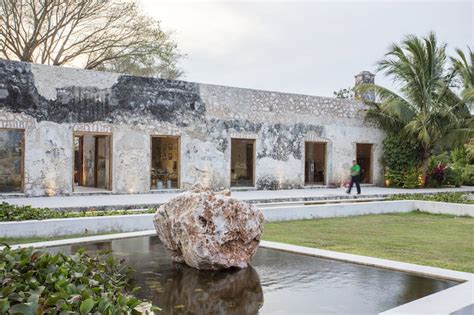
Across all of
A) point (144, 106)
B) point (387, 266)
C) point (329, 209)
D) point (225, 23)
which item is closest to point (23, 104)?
point (144, 106)

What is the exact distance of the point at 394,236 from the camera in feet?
27.5

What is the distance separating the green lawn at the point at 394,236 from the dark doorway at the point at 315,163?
25.6 feet

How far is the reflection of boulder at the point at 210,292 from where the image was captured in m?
3.84

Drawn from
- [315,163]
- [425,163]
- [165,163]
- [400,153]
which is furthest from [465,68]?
[165,163]

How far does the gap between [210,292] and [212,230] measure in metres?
0.86

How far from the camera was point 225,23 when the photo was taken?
45.2 ft

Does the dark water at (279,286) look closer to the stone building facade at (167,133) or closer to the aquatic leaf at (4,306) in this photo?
the aquatic leaf at (4,306)

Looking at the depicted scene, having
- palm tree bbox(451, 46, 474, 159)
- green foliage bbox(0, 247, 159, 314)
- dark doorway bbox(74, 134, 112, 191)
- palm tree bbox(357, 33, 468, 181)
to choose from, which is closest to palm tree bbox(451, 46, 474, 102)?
palm tree bbox(451, 46, 474, 159)

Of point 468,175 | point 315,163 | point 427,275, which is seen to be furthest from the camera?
point 468,175

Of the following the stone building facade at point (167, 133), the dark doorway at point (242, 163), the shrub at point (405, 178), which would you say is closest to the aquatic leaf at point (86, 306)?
the stone building facade at point (167, 133)

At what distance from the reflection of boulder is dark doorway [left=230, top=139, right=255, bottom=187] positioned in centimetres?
1167

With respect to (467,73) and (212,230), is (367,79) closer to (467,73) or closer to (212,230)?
(467,73)

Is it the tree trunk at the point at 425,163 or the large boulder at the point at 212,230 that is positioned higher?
the tree trunk at the point at 425,163

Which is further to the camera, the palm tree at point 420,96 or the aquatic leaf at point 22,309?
the palm tree at point 420,96
